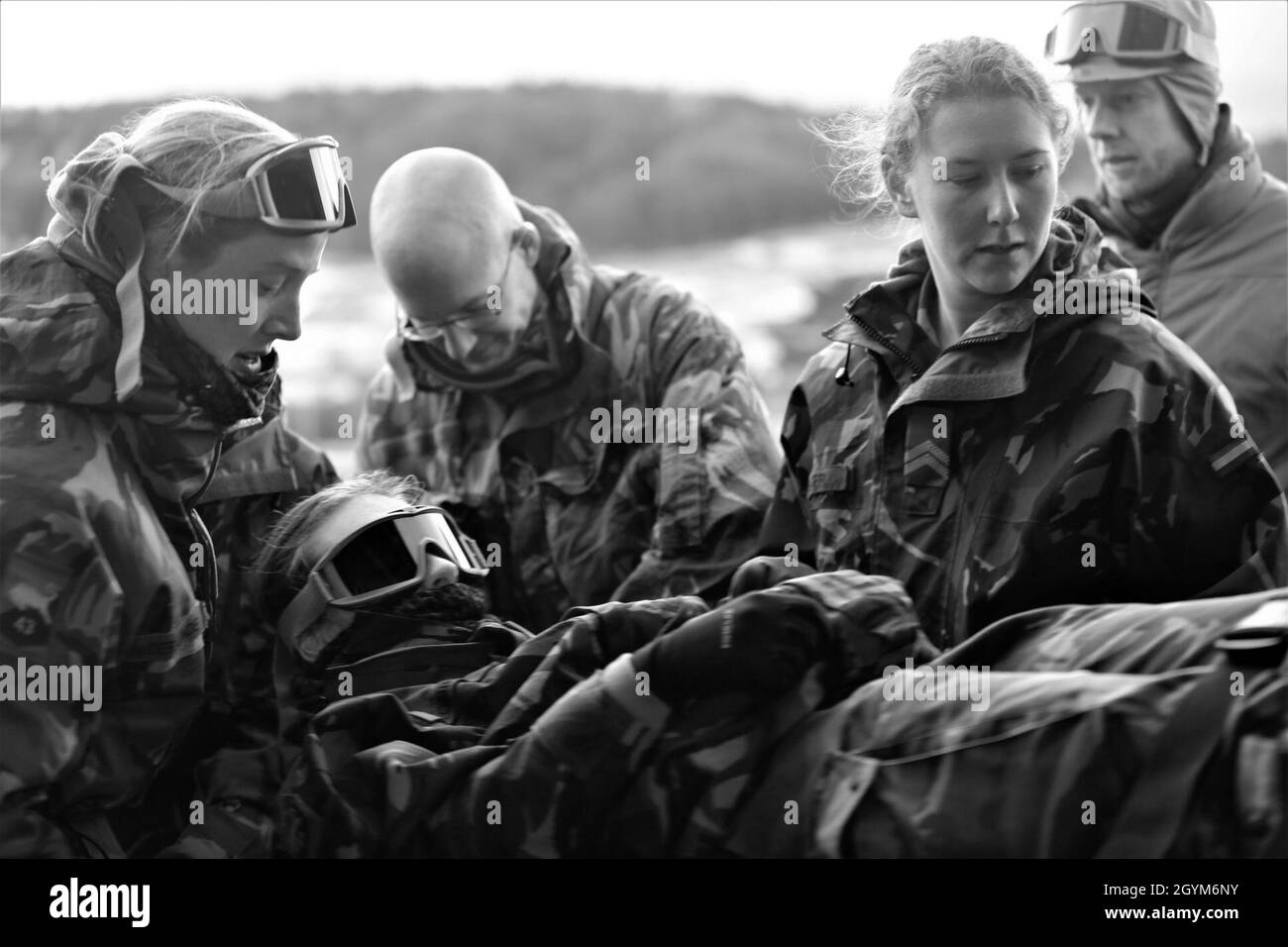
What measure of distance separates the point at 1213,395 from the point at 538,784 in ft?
3.88

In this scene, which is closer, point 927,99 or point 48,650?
point 48,650

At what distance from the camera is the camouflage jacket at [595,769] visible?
2.14 m

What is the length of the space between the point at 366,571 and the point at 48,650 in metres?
0.57

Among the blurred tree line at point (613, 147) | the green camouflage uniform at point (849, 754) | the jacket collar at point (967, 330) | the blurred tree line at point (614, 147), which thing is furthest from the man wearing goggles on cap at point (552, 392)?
the blurred tree line at point (614, 147)

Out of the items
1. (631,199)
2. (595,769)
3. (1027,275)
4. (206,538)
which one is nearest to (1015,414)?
(1027,275)

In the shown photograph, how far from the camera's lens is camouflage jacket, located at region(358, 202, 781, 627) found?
134 inches

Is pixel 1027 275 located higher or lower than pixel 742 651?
higher

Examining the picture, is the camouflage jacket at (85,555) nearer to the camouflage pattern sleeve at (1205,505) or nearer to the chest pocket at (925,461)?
the chest pocket at (925,461)

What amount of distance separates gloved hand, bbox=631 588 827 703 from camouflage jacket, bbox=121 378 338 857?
0.63m

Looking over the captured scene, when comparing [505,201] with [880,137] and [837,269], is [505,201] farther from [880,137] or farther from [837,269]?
[837,269]

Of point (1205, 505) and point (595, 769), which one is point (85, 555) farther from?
point (1205, 505)

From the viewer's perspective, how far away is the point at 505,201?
3.55 m

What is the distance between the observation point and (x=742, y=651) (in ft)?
6.98
